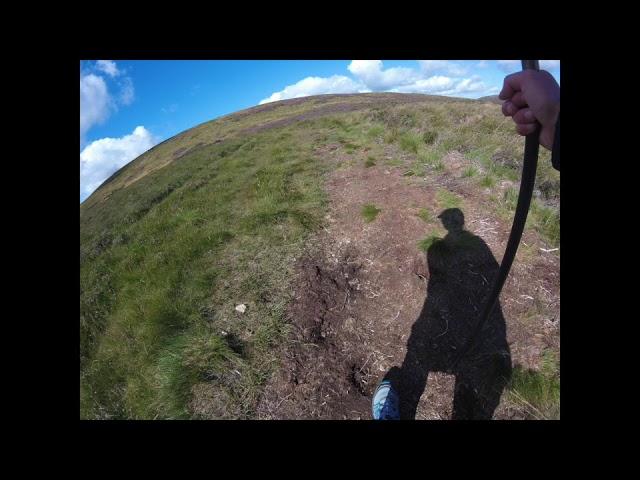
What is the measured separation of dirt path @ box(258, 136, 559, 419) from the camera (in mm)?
3314

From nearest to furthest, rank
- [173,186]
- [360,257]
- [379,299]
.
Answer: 1. [379,299]
2. [360,257]
3. [173,186]

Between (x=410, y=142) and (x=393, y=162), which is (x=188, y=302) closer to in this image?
(x=393, y=162)

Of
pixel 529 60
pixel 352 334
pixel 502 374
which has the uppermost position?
pixel 529 60

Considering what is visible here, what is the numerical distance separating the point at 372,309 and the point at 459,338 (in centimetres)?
110

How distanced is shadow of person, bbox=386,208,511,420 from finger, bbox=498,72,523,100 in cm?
261

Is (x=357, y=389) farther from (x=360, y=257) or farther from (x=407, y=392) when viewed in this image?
(x=360, y=257)

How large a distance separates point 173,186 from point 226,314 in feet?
40.7

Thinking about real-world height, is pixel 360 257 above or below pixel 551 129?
below

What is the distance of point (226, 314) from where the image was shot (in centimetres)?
445

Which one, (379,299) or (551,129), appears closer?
(551,129)

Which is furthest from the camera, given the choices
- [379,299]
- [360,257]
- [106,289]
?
[106,289]

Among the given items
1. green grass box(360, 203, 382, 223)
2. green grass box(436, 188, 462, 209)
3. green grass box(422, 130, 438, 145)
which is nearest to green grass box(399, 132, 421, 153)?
green grass box(422, 130, 438, 145)

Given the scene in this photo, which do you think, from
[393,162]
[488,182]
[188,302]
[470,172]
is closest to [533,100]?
[188,302]
